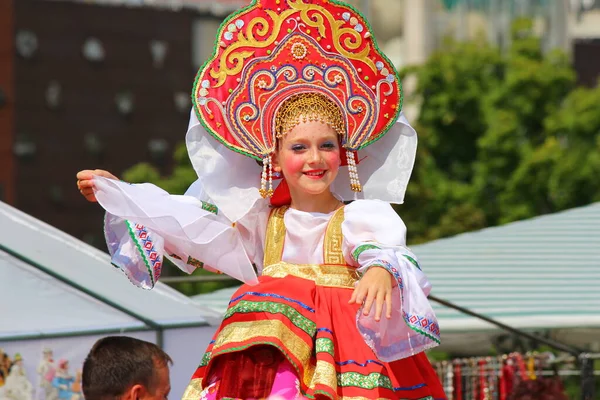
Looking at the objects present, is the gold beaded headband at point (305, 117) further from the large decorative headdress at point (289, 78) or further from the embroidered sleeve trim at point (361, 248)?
the embroidered sleeve trim at point (361, 248)

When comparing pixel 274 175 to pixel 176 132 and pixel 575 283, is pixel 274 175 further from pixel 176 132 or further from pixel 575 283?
pixel 176 132

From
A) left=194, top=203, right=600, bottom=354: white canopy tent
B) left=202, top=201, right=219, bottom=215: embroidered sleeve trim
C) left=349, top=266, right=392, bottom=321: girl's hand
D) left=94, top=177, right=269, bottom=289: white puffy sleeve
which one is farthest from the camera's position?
left=194, top=203, right=600, bottom=354: white canopy tent

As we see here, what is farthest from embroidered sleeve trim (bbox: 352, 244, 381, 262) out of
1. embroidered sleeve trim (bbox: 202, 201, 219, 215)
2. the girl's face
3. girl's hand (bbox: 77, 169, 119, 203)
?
girl's hand (bbox: 77, 169, 119, 203)

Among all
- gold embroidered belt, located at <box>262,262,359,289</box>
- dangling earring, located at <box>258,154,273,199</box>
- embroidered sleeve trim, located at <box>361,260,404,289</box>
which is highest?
dangling earring, located at <box>258,154,273,199</box>

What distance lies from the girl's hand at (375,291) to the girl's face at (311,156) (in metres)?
0.53

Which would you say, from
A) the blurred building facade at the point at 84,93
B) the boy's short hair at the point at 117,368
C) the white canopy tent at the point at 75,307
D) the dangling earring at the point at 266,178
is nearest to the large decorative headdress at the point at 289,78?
the dangling earring at the point at 266,178

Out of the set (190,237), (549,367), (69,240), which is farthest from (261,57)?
(549,367)

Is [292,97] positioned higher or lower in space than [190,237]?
higher

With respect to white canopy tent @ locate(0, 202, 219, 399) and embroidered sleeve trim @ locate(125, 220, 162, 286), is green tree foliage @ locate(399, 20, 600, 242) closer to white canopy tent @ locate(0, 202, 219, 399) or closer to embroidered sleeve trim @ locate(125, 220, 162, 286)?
white canopy tent @ locate(0, 202, 219, 399)

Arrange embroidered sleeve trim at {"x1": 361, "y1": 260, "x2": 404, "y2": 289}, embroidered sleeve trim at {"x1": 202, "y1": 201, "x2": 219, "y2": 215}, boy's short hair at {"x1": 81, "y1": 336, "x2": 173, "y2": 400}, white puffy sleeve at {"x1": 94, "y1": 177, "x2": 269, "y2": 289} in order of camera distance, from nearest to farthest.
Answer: embroidered sleeve trim at {"x1": 361, "y1": 260, "x2": 404, "y2": 289} < boy's short hair at {"x1": 81, "y1": 336, "x2": 173, "y2": 400} < white puffy sleeve at {"x1": 94, "y1": 177, "x2": 269, "y2": 289} < embroidered sleeve trim at {"x1": 202, "y1": 201, "x2": 219, "y2": 215}

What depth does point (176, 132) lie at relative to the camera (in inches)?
1770

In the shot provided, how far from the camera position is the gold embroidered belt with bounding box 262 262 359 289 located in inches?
199

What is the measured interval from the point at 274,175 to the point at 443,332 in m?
3.60

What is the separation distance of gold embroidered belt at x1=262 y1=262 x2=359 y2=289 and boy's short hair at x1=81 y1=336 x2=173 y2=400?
570 millimetres
